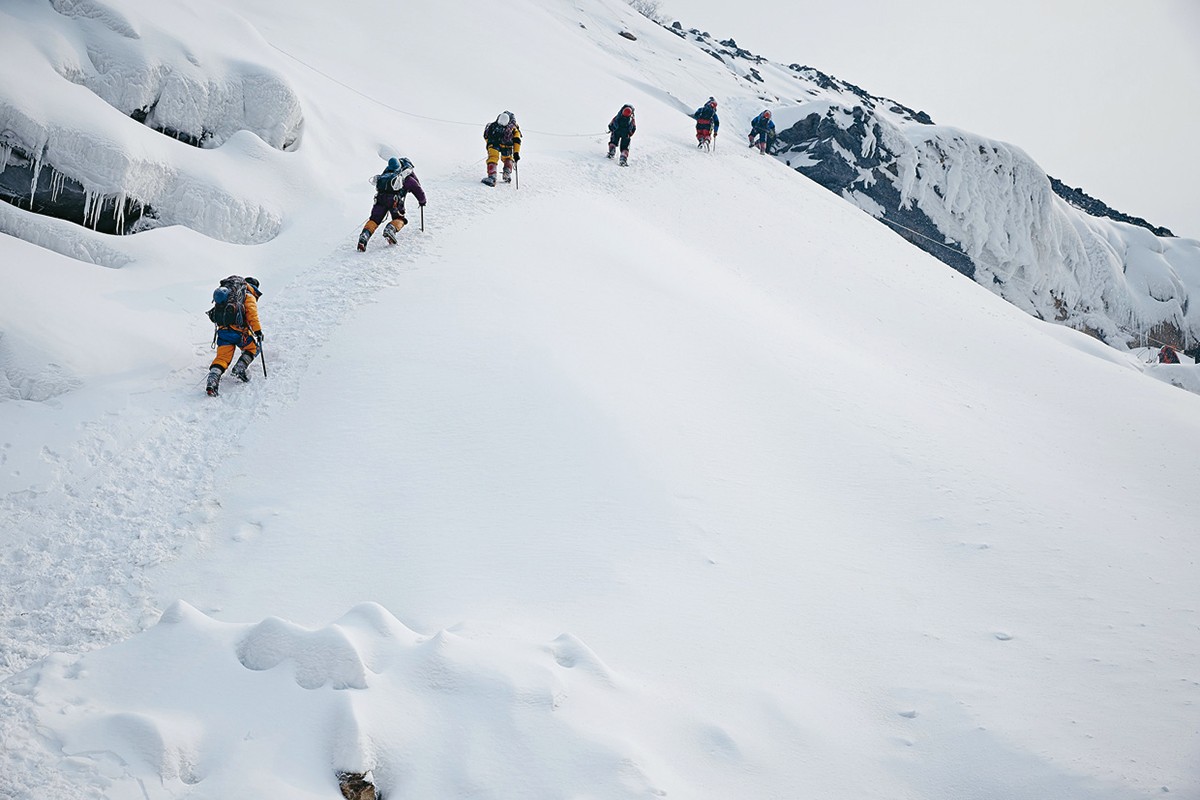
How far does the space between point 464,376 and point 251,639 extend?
152 inches

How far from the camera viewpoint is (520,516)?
17.0 feet

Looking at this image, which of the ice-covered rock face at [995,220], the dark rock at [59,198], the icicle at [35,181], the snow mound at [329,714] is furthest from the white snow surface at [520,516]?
the ice-covered rock face at [995,220]

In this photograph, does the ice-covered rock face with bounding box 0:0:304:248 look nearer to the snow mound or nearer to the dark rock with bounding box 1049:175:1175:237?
the snow mound

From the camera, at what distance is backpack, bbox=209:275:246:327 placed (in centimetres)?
657

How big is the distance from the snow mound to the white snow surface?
0.06 ft

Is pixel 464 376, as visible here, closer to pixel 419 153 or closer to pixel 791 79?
pixel 419 153

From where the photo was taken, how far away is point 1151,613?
494 centimetres

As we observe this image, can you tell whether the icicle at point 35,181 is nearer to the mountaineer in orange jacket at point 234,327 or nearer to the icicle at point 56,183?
the icicle at point 56,183

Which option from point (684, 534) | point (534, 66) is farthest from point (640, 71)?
point (684, 534)

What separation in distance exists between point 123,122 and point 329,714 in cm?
942

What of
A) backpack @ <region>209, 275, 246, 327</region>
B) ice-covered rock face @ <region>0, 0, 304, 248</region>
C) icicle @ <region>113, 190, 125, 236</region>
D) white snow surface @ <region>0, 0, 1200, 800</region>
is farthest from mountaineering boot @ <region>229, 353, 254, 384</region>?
icicle @ <region>113, 190, 125, 236</region>

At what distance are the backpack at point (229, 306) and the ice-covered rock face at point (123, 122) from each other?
300 centimetres

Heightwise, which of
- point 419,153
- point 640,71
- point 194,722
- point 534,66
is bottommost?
point 194,722

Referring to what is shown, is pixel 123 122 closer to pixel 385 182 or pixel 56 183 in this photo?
pixel 56 183
